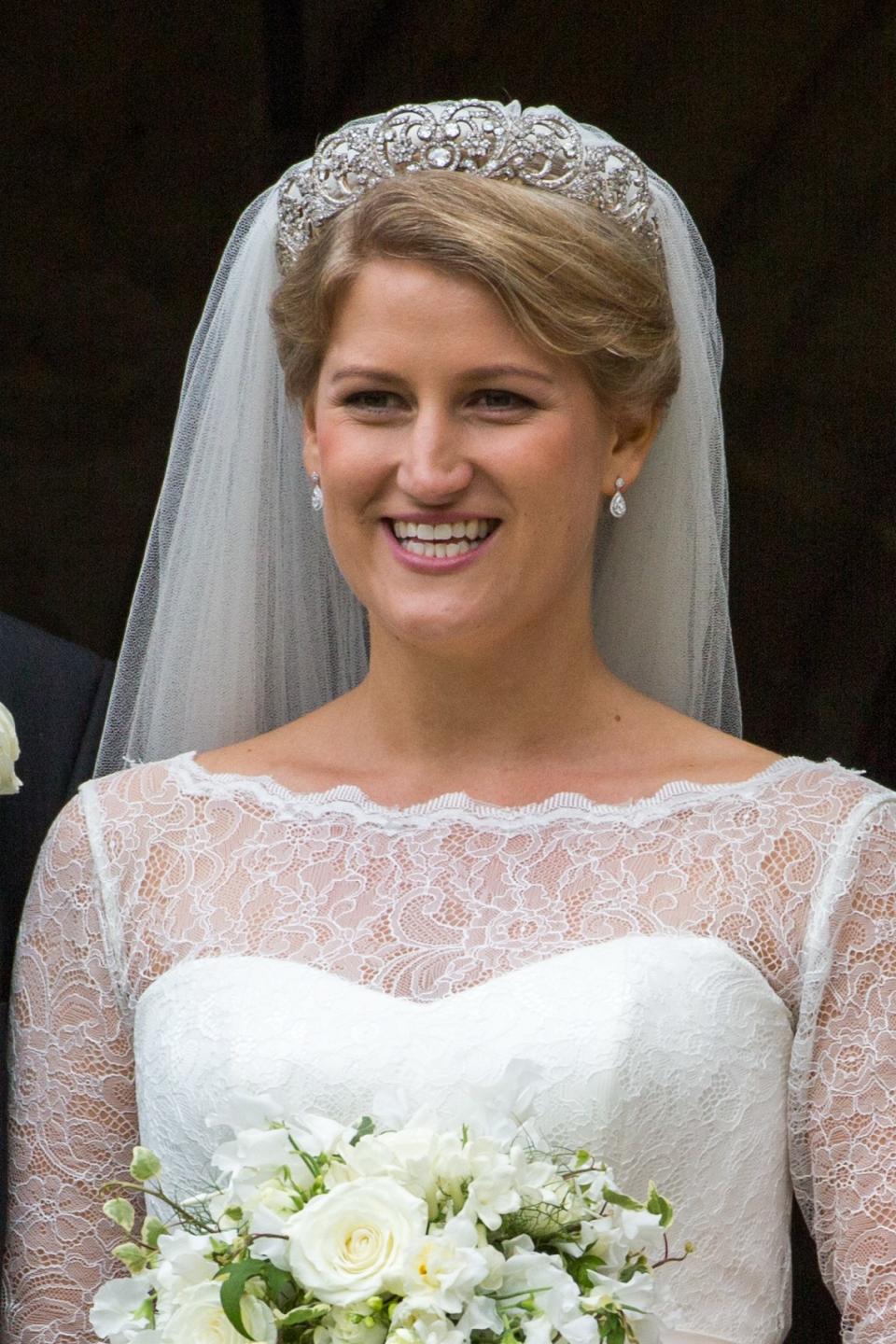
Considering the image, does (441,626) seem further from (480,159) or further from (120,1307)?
(120,1307)

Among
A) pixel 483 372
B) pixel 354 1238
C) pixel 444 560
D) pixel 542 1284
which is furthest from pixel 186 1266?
pixel 483 372

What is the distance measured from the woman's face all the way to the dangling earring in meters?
0.07

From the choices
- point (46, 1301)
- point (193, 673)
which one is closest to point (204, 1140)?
point (46, 1301)

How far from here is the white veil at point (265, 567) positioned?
3270mm

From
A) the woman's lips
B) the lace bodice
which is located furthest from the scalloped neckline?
the woman's lips

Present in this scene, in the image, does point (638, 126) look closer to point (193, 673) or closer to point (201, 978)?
point (193, 673)

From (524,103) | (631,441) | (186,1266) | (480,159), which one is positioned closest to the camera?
(186,1266)

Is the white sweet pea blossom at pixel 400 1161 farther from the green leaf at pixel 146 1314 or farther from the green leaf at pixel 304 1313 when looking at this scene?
the green leaf at pixel 146 1314

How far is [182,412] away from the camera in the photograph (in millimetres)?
3359

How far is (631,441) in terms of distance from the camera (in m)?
3.09

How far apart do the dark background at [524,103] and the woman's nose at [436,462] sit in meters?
1.31

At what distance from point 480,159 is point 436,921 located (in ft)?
3.24

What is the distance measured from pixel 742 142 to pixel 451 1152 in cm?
235

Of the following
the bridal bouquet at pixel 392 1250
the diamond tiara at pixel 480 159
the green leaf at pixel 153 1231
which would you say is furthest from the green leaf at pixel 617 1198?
the diamond tiara at pixel 480 159
